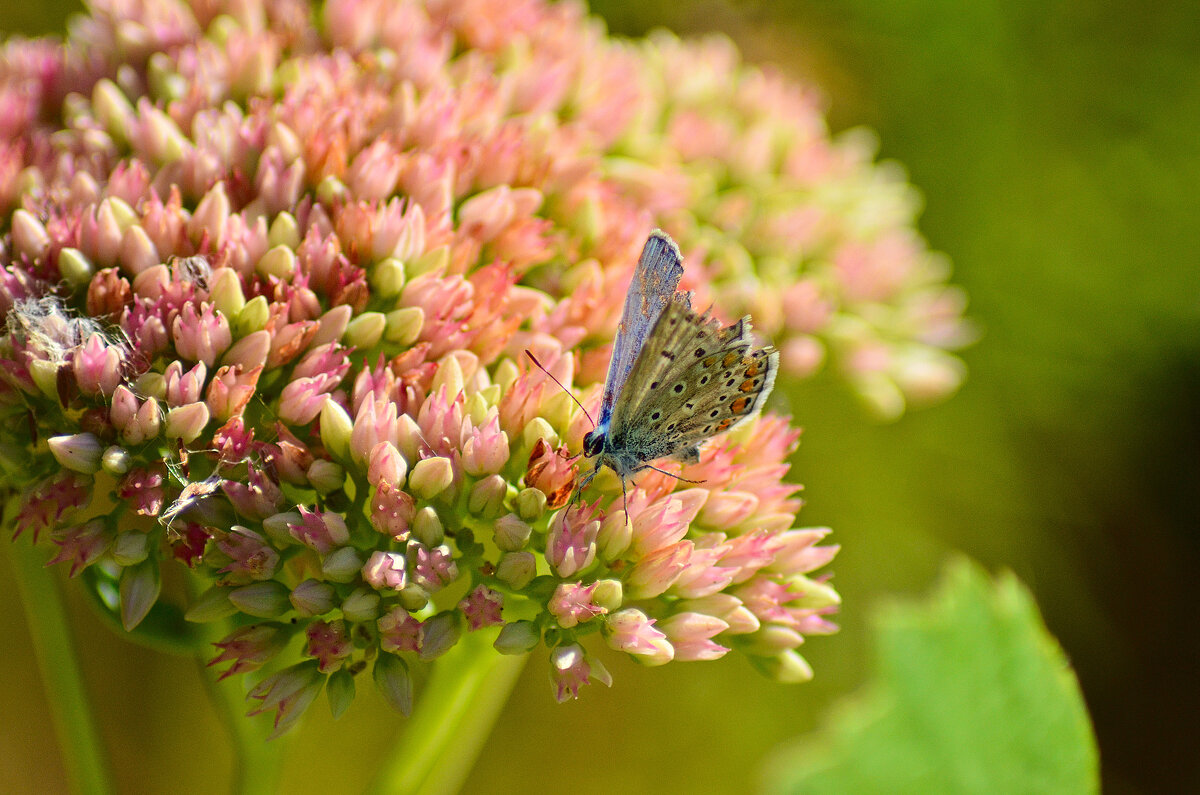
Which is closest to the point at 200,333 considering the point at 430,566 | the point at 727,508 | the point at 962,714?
the point at 430,566

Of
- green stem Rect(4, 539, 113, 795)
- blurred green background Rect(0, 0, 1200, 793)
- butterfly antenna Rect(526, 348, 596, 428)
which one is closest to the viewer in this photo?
butterfly antenna Rect(526, 348, 596, 428)

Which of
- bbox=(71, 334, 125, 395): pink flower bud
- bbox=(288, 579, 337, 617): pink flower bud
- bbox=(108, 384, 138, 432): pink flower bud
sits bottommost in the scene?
bbox=(288, 579, 337, 617): pink flower bud

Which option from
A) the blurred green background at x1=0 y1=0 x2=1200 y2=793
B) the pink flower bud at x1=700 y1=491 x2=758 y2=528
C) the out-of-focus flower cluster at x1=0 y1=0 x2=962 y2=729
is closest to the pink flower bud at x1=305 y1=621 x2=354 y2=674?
the out-of-focus flower cluster at x1=0 y1=0 x2=962 y2=729

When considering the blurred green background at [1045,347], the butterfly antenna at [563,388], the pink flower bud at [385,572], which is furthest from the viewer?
the blurred green background at [1045,347]

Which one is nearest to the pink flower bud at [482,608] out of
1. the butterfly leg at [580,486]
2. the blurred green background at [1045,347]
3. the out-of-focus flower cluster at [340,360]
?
the out-of-focus flower cluster at [340,360]

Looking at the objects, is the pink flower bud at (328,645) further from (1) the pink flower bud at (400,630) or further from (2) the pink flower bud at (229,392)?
(2) the pink flower bud at (229,392)

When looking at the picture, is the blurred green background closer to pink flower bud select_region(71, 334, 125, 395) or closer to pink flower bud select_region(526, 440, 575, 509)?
pink flower bud select_region(526, 440, 575, 509)

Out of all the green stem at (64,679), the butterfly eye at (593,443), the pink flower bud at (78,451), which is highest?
the butterfly eye at (593,443)
